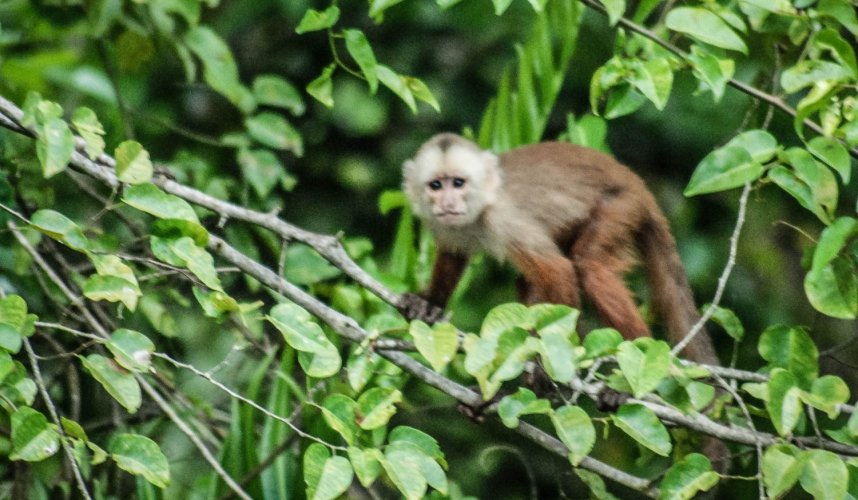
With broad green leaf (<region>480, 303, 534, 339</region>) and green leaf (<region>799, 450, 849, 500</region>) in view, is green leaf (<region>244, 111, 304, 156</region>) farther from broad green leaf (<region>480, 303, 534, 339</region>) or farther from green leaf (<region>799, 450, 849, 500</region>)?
green leaf (<region>799, 450, 849, 500</region>)

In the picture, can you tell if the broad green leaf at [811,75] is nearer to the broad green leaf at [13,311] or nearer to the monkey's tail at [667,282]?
the monkey's tail at [667,282]

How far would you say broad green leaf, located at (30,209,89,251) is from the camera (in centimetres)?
266

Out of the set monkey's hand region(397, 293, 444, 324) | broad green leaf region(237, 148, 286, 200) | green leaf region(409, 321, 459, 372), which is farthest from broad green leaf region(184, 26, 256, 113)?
green leaf region(409, 321, 459, 372)

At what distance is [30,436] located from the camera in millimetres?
2598

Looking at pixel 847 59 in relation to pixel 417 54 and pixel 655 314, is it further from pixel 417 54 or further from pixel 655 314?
pixel 417 54

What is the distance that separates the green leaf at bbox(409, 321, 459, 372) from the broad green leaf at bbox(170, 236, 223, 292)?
47cm

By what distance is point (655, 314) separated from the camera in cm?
454

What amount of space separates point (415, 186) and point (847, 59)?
1.94 meters

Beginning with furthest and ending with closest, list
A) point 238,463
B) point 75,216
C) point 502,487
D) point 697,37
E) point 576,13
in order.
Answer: point 502,487
point 75,216
point 576,13
point 238,463
point 697,37

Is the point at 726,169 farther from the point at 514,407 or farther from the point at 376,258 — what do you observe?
the point at 376,258

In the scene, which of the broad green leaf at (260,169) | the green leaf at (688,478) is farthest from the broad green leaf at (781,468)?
the broad green leaf at (260,169)

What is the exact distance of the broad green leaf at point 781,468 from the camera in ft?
8.75

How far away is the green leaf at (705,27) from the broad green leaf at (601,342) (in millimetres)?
876

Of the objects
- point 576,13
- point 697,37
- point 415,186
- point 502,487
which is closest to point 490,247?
point 415,186
